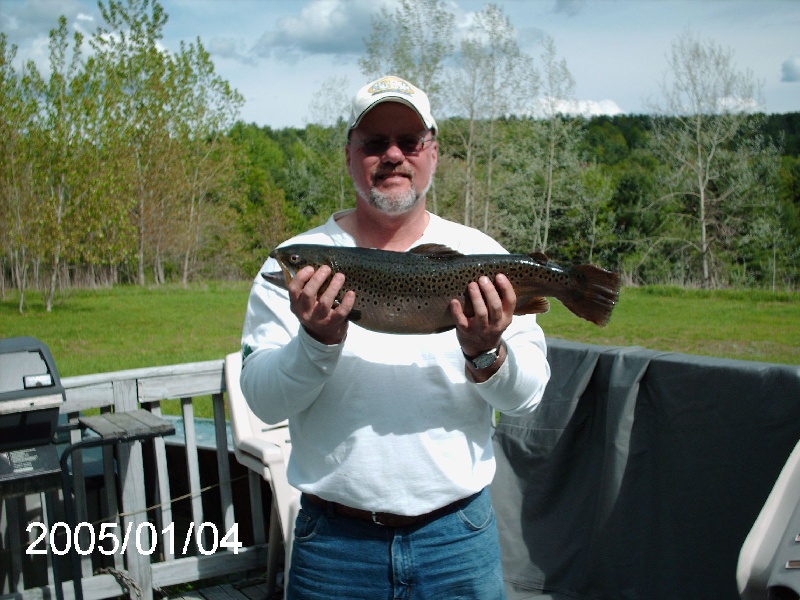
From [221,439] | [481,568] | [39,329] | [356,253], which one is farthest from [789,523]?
[39,329]

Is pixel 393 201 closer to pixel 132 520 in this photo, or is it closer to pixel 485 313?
pixel 485 313

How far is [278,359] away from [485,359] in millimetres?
604

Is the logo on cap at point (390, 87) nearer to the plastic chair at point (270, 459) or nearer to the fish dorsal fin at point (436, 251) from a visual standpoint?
the fish dorsal fin at point (436, 251)

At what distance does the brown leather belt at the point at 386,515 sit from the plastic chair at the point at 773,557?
33.0 inches

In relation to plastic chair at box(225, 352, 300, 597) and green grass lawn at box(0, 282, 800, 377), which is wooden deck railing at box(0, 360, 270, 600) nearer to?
plastic chair at box(225, 352, 300, 597)

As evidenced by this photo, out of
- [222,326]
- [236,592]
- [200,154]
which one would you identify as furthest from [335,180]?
[236,592]

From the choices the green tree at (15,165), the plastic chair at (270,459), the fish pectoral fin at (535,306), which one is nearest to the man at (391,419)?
the fish pectoral fin at (535,306)

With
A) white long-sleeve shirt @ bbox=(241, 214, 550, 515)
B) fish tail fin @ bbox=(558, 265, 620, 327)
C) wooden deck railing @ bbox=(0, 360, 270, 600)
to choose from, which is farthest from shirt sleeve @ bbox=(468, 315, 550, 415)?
wooden deck railing @ bbox=(0, 360, 270, 600)

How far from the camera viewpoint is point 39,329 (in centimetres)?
1833

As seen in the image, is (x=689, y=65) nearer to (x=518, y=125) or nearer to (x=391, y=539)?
(x=518, y=125)

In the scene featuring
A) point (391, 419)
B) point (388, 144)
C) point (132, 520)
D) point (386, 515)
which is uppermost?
point (388, 144)

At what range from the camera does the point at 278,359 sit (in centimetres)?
221

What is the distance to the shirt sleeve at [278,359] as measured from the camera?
211 cm

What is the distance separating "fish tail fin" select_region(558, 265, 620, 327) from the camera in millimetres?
2238
